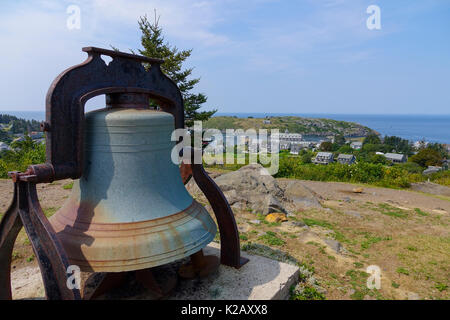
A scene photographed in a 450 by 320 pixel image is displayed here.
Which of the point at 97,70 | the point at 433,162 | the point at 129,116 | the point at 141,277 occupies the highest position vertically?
the point at 97,70

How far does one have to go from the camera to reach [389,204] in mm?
9930

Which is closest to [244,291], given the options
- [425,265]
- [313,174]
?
[425,265]

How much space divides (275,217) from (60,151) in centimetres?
595

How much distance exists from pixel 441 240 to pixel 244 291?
224 inches

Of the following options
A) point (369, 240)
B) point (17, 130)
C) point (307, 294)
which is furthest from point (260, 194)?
point (17, 130)

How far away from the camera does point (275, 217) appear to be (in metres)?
7.44

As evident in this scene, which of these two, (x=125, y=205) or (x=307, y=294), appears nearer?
(x=125, y=205)

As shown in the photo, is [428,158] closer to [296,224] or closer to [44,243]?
[296,224]

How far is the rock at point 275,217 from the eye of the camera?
7.38 m

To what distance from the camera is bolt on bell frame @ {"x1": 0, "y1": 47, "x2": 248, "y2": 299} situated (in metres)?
2.16

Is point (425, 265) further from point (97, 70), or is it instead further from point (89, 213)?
point (97, 70)

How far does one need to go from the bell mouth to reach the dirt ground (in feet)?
8.63

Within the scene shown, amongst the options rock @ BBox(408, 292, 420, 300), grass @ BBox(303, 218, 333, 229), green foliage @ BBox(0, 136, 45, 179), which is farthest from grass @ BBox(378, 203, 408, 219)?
green foliage @ BBox(0, 136, 45, 179)

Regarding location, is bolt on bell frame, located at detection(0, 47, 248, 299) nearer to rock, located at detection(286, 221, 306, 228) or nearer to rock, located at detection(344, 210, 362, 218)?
rock, located at detection(286, 221, 306, 228)
